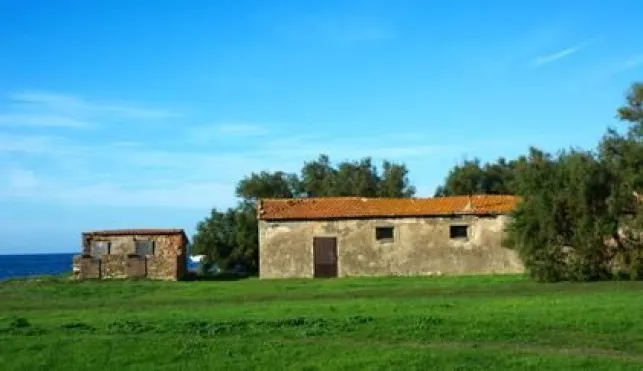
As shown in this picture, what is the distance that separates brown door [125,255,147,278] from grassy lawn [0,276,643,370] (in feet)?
64.5

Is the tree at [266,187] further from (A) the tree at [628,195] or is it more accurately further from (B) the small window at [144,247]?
(A) the tree at [628,195]

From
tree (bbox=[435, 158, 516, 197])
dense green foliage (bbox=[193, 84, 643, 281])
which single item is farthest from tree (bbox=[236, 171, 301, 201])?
dense green foliage (bbox=[193, 84, 643, 281])

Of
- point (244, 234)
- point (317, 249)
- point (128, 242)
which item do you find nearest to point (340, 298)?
point (317, 249)

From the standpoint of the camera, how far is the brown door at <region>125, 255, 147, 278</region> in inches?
1832

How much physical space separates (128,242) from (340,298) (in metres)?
23.4

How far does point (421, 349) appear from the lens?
13.8 metres

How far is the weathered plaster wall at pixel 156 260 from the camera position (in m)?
46.4

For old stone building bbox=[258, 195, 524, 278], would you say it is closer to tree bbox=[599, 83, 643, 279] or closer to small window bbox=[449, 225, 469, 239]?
small window bbox=[449, 225, 469, 239]

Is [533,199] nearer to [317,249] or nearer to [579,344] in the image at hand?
[317,249]

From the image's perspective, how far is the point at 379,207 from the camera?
149 ft

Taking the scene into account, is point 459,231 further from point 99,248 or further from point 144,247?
point 99,248

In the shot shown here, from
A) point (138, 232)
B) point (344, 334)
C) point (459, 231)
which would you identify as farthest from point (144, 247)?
point (344, 334)

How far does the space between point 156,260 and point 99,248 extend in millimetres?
3880

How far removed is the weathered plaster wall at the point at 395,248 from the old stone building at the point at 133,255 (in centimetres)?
531
